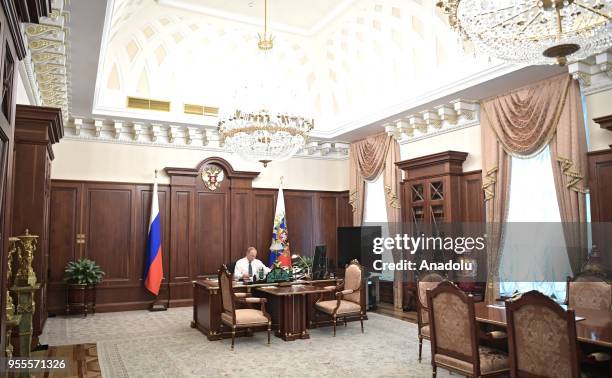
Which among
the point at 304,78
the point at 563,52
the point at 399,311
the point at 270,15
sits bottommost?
the point at 399,311

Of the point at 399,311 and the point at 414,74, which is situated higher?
the point at 414,74

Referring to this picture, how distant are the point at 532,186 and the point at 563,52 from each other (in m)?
3.59

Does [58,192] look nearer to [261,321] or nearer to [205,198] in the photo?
[205,198]

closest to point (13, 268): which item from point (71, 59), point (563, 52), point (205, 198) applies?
point (71, 59)

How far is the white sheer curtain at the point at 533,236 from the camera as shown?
6.28m

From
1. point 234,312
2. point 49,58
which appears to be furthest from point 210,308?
point 49,58

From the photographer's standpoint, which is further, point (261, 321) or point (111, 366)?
point (261, 321)

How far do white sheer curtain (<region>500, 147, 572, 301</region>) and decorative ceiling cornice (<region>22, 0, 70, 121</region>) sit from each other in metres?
6.09

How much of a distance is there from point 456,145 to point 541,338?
4973mm

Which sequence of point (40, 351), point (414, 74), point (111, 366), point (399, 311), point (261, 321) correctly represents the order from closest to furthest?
point (111, 366), point (40, 351), point (261, 321), point (414, 74), point (399, 311)

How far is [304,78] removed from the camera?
9.92 m

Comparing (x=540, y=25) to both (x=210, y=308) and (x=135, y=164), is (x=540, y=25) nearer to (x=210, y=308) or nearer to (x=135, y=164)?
(x=210, y=308)

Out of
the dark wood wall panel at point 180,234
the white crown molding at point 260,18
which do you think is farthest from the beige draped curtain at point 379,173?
the dark wood wall panel at point 180,234

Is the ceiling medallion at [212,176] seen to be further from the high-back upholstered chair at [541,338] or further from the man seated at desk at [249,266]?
the high-back upholstered chair at [541,338]
